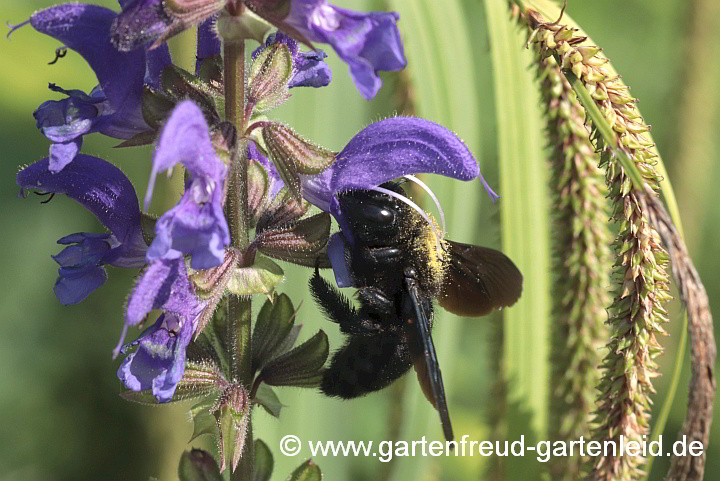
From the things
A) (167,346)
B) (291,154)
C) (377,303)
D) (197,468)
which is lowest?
(197,468)

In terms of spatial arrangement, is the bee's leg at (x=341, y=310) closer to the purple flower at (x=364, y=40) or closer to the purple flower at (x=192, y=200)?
the purple flower at (x=192, y=200)

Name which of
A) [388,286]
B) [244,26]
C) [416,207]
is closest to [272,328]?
[388,286]

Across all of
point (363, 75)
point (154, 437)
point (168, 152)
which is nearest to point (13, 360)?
point (154, 437)

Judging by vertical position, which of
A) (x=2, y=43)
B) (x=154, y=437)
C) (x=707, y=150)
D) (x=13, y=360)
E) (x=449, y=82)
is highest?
(x=707, y=150)

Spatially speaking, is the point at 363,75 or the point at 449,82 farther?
the point at 449,82

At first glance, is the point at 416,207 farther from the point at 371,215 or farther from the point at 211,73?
the point at 211,73

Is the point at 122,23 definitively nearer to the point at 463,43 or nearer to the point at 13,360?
the point at 463,43
